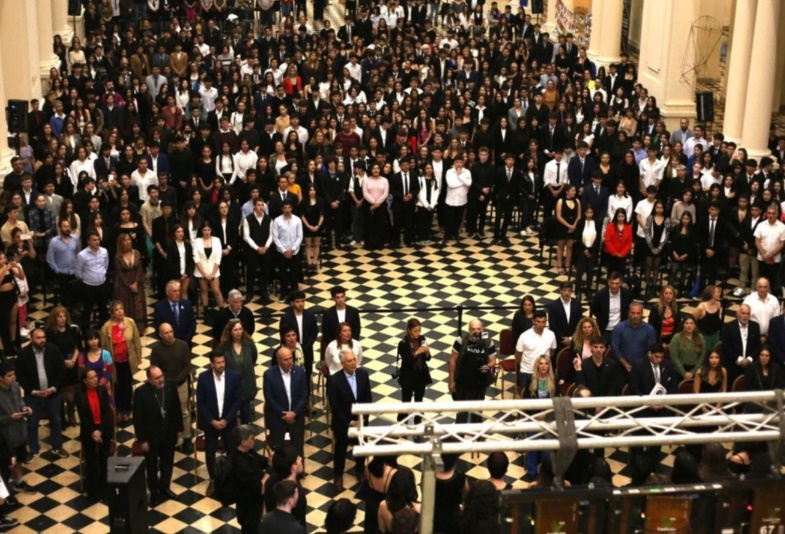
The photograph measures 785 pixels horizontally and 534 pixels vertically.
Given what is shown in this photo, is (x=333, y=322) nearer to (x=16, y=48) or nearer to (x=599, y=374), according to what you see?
(x=599, y=374)

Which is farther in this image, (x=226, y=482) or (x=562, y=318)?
(x=562, y=318)

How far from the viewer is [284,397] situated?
13430 millimetres

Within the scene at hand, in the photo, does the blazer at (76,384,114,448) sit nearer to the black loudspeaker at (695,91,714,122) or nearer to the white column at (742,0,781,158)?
the white column at (742,0,781,158)

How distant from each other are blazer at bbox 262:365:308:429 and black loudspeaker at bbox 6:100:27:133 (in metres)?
9.40

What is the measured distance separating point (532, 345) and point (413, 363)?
4.48 feet

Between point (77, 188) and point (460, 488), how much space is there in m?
9.94

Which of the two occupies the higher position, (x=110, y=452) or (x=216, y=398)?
(x=216, y=398)

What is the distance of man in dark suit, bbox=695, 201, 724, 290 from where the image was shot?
1842cm

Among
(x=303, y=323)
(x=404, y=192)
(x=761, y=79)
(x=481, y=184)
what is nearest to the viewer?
(x=303, y=323)

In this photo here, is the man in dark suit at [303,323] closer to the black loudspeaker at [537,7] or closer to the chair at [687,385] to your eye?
the chair at [687,385]

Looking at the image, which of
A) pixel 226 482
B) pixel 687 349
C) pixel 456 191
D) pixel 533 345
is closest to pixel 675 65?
pixel 456 191

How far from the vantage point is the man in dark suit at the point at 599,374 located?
45.3ft

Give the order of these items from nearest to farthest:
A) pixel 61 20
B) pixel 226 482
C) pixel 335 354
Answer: pixel 226 482
pixel 335 354
pixel 61 20

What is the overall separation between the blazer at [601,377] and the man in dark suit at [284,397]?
120 inches
